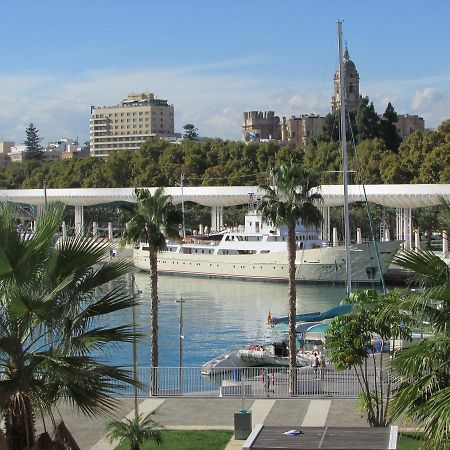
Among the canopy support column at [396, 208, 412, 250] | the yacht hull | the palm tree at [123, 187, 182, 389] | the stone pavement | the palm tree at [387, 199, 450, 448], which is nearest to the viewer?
the palm tree at [387, 199, 450, 448]

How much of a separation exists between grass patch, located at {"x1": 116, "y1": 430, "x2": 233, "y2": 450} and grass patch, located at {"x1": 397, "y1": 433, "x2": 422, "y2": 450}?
10.3 ft

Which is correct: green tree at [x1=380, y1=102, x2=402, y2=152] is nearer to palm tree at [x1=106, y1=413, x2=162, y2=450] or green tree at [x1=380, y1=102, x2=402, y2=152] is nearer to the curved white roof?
the curved white roof

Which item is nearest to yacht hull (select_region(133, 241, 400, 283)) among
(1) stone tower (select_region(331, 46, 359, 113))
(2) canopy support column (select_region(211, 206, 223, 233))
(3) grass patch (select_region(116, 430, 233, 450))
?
(2) canopy support column (select_region(211, 206, 223, 233))

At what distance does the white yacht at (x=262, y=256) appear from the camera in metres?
71.1

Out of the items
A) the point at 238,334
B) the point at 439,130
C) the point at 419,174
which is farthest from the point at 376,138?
the point at 238,334

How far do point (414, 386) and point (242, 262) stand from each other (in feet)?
208

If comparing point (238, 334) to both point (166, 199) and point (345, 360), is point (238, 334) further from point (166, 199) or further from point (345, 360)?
point (345, 360)

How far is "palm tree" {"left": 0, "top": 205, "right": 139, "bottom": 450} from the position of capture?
1261 centimetres

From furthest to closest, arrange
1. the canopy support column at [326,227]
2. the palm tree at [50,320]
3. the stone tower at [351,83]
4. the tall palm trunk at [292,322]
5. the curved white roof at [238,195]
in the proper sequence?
the stone tower at [351,83] < the canopy support column at [326,227] < the curved white roof at [238,195] < the tall palm trunk at [292,322] < the palm tree at [50,320]

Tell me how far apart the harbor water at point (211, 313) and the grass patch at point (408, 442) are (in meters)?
13.7

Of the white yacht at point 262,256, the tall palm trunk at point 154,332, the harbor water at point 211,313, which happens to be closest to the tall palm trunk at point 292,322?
the tall palm trunk at point 154,332

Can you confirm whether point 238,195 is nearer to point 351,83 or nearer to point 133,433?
point 133,433

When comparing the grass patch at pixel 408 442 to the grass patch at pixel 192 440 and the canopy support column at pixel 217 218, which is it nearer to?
the grass patch at pixel 192 440

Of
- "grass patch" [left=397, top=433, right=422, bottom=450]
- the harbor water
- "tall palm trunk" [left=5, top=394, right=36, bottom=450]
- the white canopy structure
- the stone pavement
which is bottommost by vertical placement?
the harbor water
